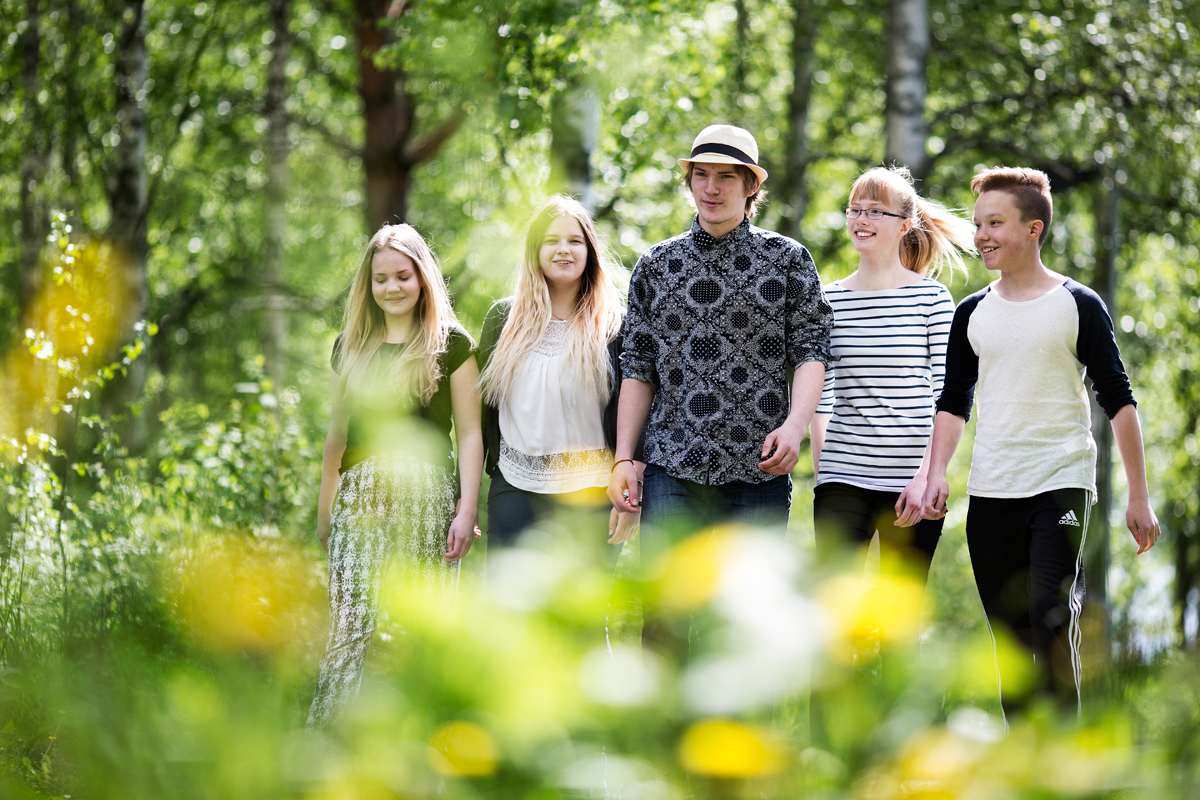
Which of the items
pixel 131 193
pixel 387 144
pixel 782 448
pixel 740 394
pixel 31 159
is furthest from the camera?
pixel 387 144

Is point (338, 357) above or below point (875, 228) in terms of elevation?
below

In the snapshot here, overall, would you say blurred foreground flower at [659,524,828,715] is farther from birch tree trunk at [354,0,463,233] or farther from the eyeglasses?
birch tree trunk at [354,0,463,233]

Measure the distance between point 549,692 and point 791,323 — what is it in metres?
2.86

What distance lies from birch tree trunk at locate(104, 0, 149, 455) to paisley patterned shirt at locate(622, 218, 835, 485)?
6.35 meters

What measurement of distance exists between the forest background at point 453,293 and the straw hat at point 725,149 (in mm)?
1928

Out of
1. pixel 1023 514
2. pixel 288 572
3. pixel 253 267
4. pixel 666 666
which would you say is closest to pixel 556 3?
pixel 288 572

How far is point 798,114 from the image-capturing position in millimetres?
11312

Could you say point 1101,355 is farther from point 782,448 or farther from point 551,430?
point 551,430

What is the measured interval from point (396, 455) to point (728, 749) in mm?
3017

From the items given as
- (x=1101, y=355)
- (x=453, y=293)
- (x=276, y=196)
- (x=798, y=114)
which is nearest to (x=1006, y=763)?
(x=1101, y=355)

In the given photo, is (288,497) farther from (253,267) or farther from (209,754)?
(253,267)

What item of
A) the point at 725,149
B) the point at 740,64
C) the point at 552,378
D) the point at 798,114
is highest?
the point at 740,64

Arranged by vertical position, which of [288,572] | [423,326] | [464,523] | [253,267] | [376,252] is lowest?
[288,572]

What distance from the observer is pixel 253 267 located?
1473cm
